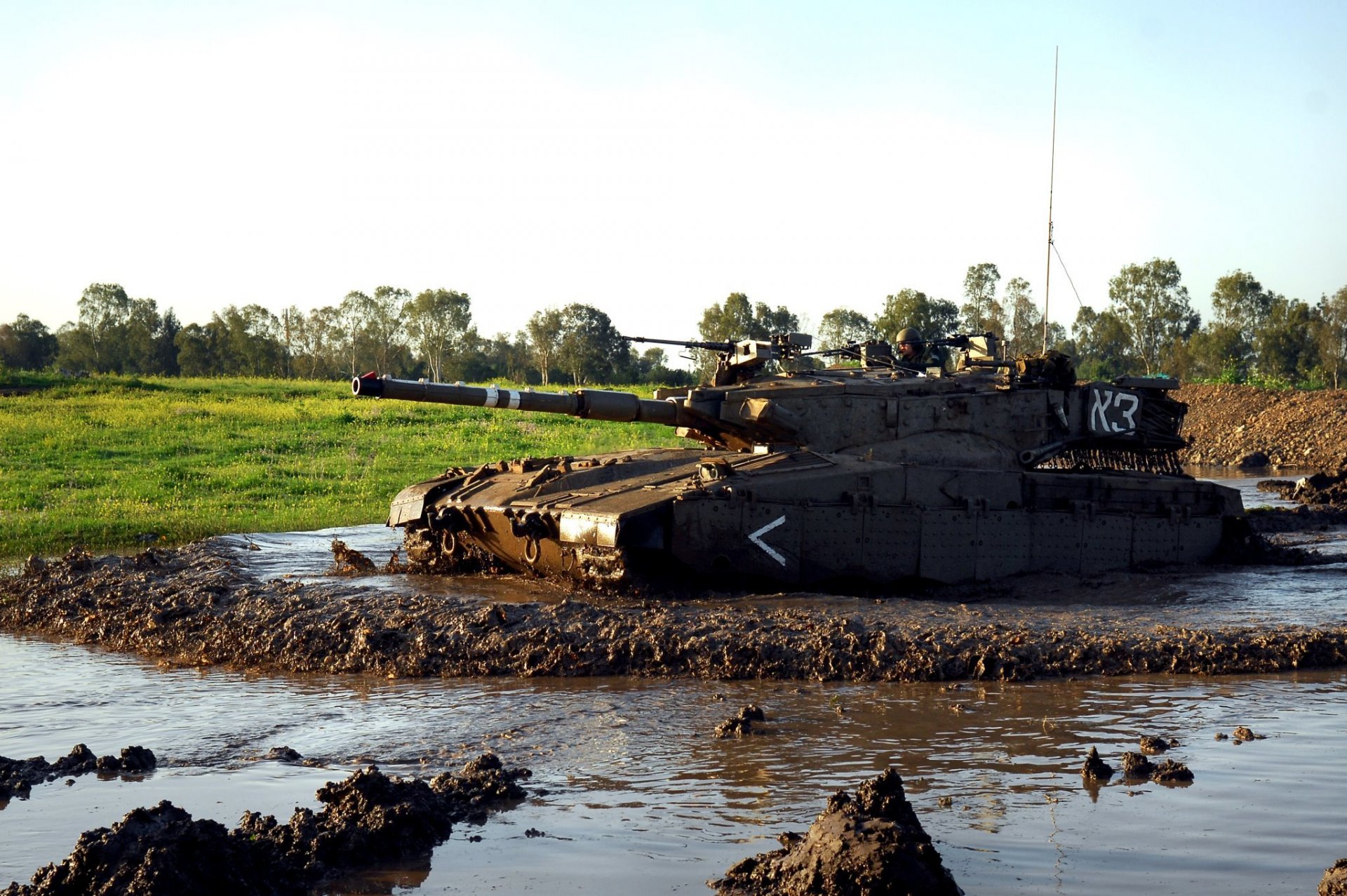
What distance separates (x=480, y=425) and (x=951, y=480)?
21.8m

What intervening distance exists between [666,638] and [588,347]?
1670 inches

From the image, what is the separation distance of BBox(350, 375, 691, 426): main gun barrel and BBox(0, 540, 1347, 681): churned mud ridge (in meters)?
1.81

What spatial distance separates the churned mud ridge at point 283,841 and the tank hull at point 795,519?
4.79m

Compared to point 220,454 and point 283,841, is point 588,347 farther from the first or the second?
point 283,841

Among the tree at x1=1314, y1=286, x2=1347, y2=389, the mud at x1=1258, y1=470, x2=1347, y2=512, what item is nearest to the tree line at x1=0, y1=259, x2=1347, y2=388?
the tree at x1=1314, y1=286, x2=1347, y2=389

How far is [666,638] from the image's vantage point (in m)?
10.3

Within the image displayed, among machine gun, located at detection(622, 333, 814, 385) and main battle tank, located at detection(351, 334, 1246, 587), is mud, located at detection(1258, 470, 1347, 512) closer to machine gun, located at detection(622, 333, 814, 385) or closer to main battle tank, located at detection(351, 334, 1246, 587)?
main battle tank, located at detection(351, 334, 1246, 587)

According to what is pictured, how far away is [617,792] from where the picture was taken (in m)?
7.04

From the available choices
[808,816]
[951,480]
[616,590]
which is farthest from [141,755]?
[951,480]

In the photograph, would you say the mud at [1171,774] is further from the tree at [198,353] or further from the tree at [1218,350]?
the tree at [198,353]

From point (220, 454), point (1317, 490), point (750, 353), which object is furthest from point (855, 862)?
point (220, 454)

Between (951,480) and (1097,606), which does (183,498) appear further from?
(1097,606)

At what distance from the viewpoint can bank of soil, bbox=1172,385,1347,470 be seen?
3541 cm

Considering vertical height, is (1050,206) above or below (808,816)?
above
